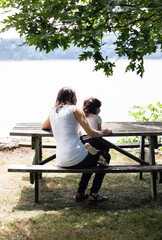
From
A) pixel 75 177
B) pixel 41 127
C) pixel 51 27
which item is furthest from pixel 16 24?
pixel 75 177

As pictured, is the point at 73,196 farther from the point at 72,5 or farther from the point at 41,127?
the point at 72,5

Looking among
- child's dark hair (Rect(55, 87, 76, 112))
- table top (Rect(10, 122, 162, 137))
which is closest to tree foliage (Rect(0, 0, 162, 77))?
child's dark hair (Rect(55, 87, 76, 112))

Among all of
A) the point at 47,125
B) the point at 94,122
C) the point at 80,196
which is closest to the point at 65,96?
the point at 94,122

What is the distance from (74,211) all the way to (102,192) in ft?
3.11

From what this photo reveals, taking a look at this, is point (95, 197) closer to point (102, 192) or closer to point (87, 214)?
point (87, 214)

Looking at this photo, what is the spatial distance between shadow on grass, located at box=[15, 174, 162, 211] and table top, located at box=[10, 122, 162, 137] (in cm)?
89

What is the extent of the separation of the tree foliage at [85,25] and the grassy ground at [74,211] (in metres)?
1.69

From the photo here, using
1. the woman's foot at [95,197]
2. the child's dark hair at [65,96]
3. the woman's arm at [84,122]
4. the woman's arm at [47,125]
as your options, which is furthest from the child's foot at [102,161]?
the woman's arm at [47,125]

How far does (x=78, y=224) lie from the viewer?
3768 millimetres

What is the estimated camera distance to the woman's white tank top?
4.16 m

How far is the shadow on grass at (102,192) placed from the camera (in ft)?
14.6

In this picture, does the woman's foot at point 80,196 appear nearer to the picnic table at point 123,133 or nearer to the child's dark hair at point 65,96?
the picnic table at point 123,133

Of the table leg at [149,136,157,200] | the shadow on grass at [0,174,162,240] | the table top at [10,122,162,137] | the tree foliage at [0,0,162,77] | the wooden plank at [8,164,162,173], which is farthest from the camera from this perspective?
the table leg at [149,136,157,200]

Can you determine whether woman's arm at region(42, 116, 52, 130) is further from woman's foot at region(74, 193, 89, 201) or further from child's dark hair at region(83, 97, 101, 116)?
woman's foot at region(74, 193, 89, 201)
